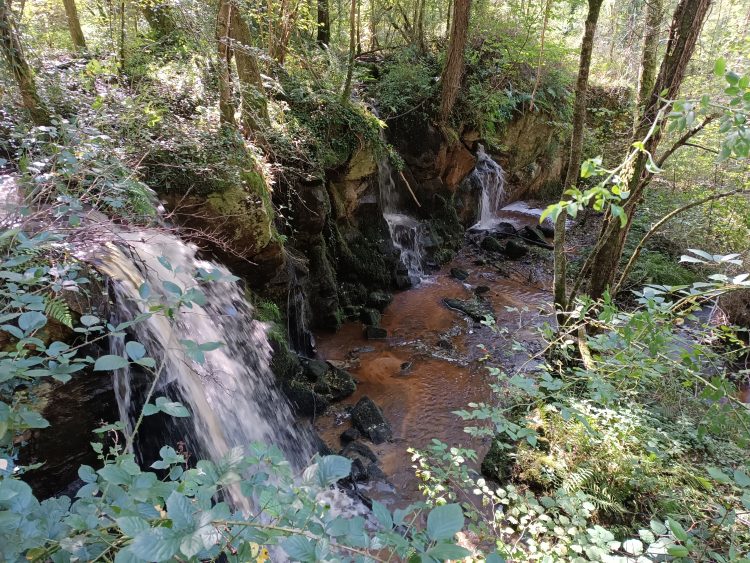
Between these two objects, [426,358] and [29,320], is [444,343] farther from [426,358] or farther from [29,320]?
[29,320]

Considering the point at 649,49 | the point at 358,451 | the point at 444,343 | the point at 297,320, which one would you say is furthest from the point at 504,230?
the point at 358,451

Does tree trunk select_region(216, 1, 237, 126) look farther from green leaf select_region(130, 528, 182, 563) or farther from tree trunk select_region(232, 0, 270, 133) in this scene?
green leaf select_region(130, 528, 182, 563)

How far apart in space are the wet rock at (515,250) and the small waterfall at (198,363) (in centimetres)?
786

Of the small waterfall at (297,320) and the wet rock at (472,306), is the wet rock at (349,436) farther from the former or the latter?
the wet rock at (472,306)

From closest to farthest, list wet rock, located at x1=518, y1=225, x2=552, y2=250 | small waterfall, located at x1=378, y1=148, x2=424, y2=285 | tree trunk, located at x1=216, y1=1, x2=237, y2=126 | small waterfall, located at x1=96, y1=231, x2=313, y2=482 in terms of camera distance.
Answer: small waterfall, located at x1=96, y1=231, x2=313, y2=482
tree trunk, located at x1=216, y1=1, x2=237, y2=126
small waterfall, located at x1=378, y1=148, x2=424, y2=285
wet rock, located at x1=518, y1=225, x2=552, y2=250

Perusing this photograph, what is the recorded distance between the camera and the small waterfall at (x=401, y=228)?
10.1m

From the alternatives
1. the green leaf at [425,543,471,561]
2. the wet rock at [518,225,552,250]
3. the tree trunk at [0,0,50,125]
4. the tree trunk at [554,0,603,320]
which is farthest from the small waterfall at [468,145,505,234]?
the green leaf at [425,543,471,561]

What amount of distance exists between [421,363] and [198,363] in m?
5.11

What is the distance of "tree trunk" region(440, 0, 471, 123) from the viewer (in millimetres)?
9430

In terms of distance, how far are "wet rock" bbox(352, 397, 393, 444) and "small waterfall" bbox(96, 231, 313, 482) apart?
775 mm

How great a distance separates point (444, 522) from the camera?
1.02m

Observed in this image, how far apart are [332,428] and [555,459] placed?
9.49 feet

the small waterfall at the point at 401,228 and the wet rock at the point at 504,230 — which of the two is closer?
the small waterfall at the point at 401,228

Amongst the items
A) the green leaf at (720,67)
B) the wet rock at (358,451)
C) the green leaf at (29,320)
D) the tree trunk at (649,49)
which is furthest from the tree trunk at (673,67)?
the green leaf at (29,320)
